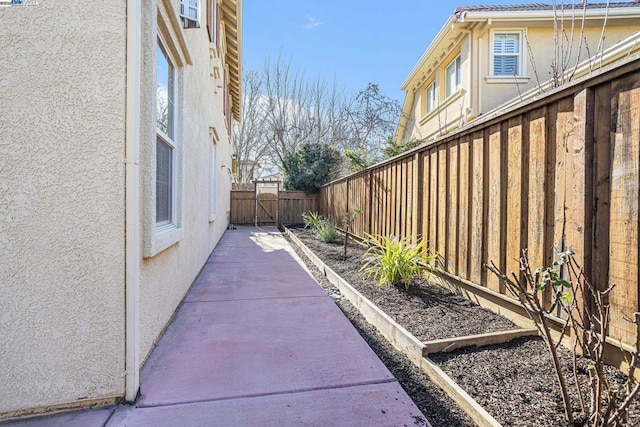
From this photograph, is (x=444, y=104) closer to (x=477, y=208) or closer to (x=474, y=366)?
(x=477, y=208)

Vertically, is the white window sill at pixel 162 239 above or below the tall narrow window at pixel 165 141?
below

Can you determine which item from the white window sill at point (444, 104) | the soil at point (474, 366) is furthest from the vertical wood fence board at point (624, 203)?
the white window sill at point (444, 104)

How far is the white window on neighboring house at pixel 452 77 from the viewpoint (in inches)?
403

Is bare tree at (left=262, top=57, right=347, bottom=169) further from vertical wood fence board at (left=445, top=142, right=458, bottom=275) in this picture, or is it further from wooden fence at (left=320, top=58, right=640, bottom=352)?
wooden fence at (left=320, top=58, right=640, bottom=352)

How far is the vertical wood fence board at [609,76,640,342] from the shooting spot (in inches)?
73.3

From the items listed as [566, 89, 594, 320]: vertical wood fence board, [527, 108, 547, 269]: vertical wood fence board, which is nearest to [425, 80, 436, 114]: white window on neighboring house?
[527, 108, 547, 269]: vertical wood fence board

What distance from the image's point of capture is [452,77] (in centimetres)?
1066

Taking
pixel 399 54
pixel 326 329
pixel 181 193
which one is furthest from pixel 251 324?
pixel 399 54

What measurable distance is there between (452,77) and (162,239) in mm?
10768

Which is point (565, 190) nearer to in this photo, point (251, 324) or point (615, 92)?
point (615, 92)

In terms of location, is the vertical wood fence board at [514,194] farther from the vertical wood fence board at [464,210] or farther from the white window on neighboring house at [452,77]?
the white window on neighboring house at [452,77]

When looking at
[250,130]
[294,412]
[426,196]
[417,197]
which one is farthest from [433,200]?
[250,130]

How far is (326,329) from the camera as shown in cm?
308

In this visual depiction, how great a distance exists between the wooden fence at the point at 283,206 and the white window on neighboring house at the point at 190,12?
10236mm
